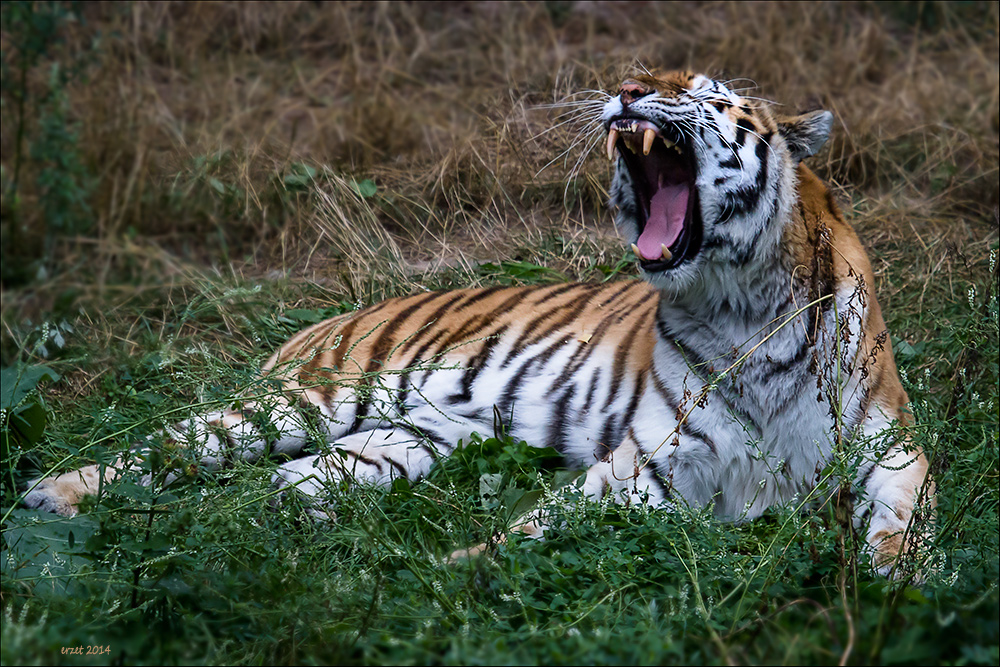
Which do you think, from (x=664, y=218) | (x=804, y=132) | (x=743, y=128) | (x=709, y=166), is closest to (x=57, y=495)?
(x=664, y=218)

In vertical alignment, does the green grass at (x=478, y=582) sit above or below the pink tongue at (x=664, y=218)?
below

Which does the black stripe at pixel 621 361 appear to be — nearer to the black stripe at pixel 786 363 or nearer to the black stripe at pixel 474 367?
the black stripe at pixel 474 367

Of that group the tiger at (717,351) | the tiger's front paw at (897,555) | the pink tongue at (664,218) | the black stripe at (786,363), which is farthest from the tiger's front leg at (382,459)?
the tiger's front paw at (897,555)

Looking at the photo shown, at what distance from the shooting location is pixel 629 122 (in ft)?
9.14

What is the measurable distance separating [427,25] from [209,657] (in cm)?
740

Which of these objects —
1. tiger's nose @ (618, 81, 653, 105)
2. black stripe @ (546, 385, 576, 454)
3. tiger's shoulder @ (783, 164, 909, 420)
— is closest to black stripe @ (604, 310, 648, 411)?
black stripe @ (546, 385, 576, 454)

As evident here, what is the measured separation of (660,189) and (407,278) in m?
1.91

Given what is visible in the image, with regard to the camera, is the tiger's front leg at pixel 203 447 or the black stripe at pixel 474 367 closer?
the tiger's front leg at pixel 203 447

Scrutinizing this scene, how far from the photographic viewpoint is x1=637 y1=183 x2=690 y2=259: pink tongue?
284 cm

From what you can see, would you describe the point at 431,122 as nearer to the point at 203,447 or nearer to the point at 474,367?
the point at 474,367

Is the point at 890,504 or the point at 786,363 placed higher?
the point at 786,363

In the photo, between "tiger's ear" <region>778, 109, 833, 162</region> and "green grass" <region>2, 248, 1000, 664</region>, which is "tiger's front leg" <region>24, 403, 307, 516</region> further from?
"tiger's ear" <region>778, 109, 833, 162</region>

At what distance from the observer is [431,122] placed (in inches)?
264

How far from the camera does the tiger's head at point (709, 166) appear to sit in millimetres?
2756
